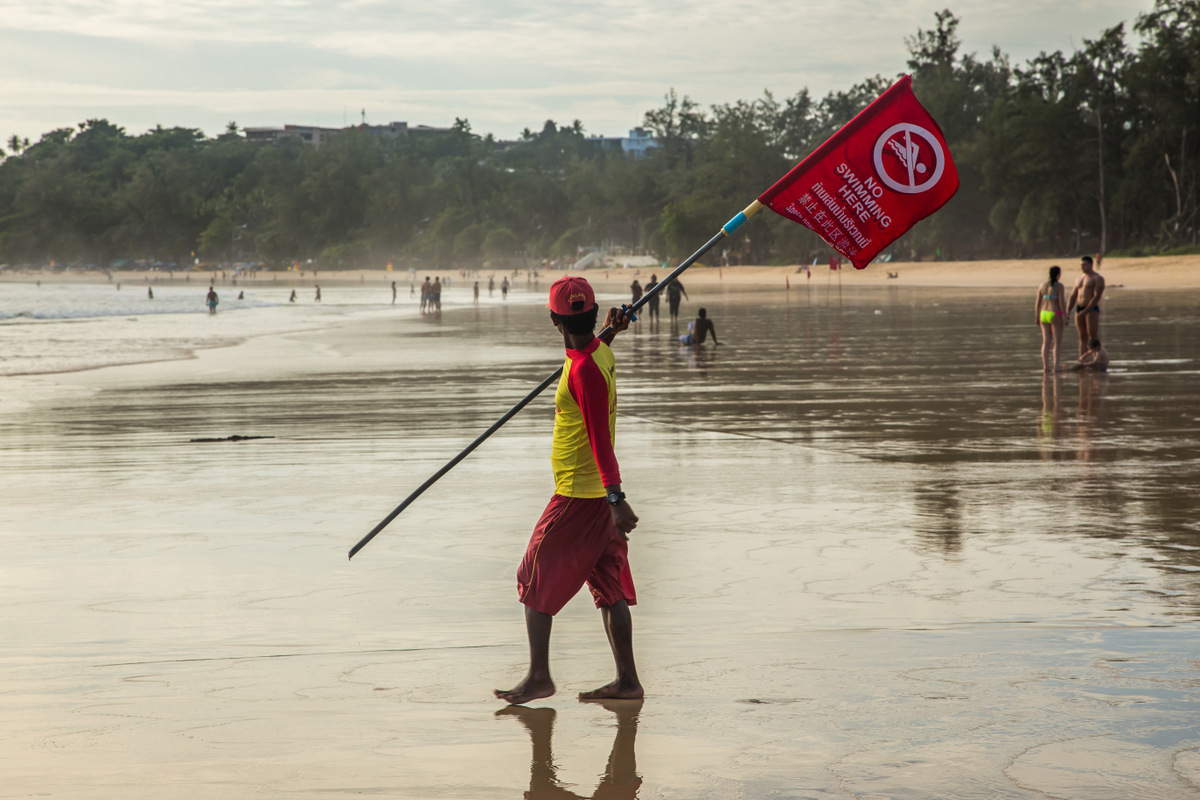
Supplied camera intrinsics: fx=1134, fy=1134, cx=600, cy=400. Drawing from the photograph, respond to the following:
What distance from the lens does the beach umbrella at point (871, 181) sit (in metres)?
5.00

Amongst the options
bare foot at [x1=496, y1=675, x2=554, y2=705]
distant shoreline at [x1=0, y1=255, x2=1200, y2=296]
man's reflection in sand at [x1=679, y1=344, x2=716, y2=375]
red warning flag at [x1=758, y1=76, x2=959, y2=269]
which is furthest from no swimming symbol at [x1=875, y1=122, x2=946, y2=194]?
distant shoreline at [x1=0, y1=255, x2=1200, y2=296]

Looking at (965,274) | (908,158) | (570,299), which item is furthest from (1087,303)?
(965,274)

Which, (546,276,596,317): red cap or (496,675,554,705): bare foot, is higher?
(546,276,596,317): red cap

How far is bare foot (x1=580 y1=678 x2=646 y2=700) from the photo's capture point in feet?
13.9

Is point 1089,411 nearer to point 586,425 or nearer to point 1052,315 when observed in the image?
point 1052,315

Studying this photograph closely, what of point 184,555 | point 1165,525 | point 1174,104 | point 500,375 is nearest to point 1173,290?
point 1174,104

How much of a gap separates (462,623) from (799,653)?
1.61 m

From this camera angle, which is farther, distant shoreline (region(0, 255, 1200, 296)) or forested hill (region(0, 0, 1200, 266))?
forested hill (region(0, 0, 1200, 266))

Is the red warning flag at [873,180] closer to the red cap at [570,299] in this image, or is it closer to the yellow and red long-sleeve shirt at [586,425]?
the red cap at [570,299]

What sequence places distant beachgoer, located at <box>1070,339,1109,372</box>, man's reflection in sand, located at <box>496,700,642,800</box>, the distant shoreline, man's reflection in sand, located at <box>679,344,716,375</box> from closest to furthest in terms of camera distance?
man's reflection in sand, located at <box>496,700,642,800</box>
distant beachgoer, located at <box>1070,339,1109,372</box>
man's reflection in sand, located at <box>679,344,716,375</box>
the distant shoreline

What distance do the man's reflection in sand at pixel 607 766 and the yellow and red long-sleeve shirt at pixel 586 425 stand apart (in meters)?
0.81

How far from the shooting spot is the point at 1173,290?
50.1m

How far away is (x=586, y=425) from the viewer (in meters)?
4.08

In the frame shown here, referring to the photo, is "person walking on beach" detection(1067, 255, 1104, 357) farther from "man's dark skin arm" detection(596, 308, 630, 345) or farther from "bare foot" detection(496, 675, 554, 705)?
"bare foot" detection(496, 675, 554, 705)
